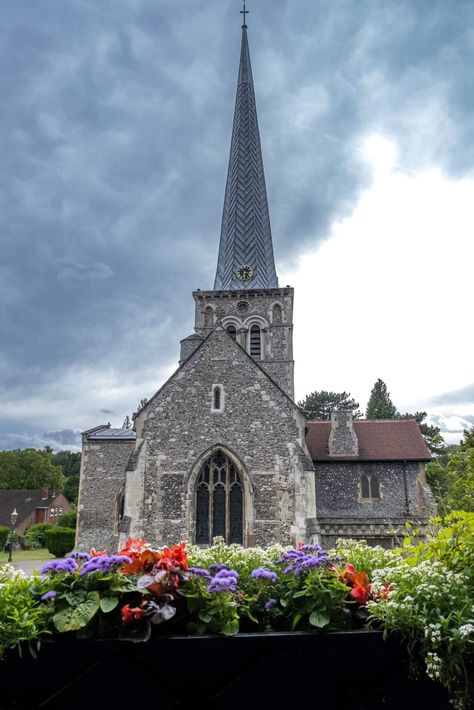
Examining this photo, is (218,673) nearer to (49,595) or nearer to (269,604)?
(269,604)

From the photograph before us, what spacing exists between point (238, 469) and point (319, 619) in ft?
45.2

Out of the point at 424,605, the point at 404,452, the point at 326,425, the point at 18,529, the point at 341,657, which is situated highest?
the point at 326,425

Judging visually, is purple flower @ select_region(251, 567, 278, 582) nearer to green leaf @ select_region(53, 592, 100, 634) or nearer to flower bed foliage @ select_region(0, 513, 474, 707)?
flower bed foliage @ select_region(0, 513, 474, 707)

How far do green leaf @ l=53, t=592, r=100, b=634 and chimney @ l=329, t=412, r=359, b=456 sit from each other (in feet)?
61.5

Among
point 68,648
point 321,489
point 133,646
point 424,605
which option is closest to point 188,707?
point 133,646

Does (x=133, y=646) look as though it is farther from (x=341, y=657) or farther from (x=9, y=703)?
(x=341, y=657)

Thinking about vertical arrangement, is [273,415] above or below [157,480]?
above

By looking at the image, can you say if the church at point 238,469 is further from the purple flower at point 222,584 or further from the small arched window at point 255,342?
the purple flower at point 222,584

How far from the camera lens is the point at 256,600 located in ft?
9.16

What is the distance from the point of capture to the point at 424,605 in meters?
2.40

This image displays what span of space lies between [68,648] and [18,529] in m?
49.9

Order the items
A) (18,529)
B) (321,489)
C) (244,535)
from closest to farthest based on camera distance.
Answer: (244,535) < (321,489) < (18,529)

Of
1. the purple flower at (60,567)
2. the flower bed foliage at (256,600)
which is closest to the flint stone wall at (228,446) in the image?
the flower bed foliage at (256,600)

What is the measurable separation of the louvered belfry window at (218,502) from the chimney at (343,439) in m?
5.97
